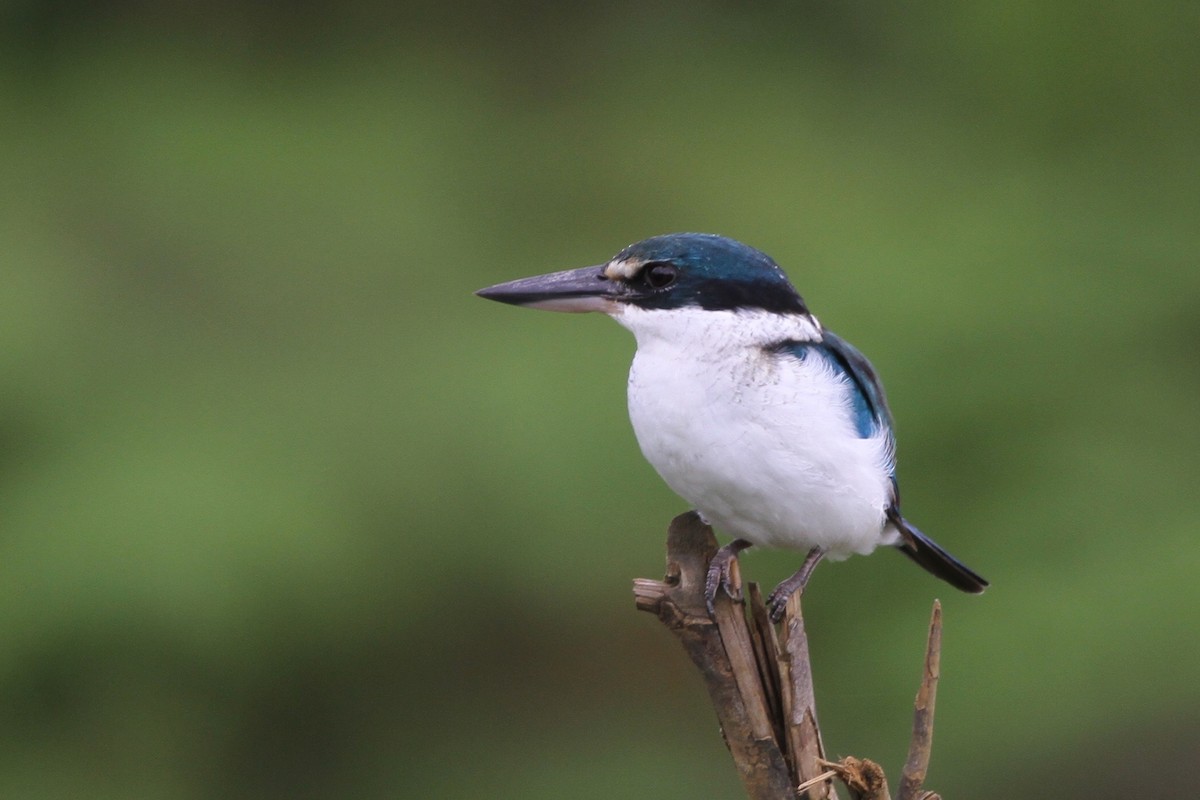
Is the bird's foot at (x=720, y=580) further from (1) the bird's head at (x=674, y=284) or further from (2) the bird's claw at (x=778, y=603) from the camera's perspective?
(1) the bird's head at (x=674, y=284)

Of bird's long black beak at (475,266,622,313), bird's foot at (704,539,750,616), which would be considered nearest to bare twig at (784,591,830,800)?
bird's foot at (704,539,750,616)

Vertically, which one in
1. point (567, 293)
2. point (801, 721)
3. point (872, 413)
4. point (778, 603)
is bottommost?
point (801, 721)

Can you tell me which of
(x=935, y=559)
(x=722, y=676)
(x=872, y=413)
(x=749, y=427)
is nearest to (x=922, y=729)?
(x=722, y=676)

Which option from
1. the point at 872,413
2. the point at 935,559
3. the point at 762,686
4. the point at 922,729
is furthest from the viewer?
the point at 935,559

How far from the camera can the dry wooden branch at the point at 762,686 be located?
2.20m

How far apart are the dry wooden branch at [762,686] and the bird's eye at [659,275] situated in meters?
0.51

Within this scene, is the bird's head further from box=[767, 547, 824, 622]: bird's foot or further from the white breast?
box=[767, 547, 824, 622]: bird's foot

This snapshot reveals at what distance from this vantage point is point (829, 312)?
468 centimetres

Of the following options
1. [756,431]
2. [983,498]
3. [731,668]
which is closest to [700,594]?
[731,668]

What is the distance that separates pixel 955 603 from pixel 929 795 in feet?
8.07

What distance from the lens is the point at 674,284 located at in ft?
8.19

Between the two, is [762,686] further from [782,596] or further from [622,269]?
[622,269]

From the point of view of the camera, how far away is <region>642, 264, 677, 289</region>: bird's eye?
8.20 ft

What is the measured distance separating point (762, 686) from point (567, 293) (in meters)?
0.77
